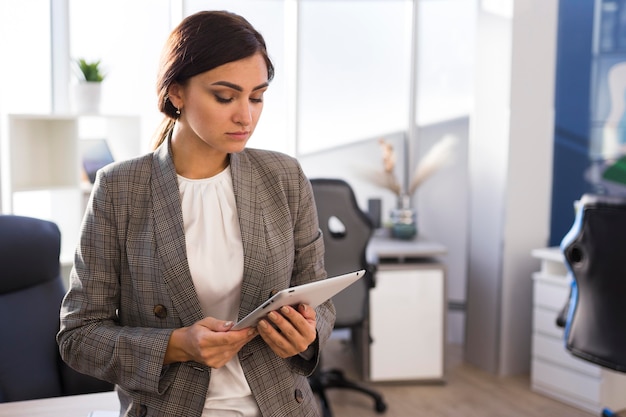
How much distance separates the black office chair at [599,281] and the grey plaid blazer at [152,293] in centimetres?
172

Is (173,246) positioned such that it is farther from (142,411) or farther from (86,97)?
(86,97)


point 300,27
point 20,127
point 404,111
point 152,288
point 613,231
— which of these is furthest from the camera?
point 404,111

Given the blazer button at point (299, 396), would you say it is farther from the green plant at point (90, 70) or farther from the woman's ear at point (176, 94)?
the green plant at point (90, 70)

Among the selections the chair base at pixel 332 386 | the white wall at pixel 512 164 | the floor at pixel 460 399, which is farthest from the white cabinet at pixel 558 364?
the chair base at pixel 332 386

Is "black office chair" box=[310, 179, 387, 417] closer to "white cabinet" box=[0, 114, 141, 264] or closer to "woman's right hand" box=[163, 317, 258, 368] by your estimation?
"white cabinet" box=[0, 114, 141, 264]

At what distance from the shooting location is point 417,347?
3.94 m

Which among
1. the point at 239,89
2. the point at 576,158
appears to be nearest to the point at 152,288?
the point at 239,89

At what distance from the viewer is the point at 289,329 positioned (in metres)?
1.33

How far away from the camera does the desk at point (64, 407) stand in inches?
60.6

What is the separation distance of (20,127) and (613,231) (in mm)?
2674

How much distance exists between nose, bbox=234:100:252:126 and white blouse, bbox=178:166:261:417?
6.0 inches

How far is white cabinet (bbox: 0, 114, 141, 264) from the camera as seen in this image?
345 centimetres

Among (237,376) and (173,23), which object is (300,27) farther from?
(237,376)

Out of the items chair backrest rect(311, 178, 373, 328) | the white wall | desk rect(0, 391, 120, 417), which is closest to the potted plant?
chair backrest rect(311, 178, 373, 328)
